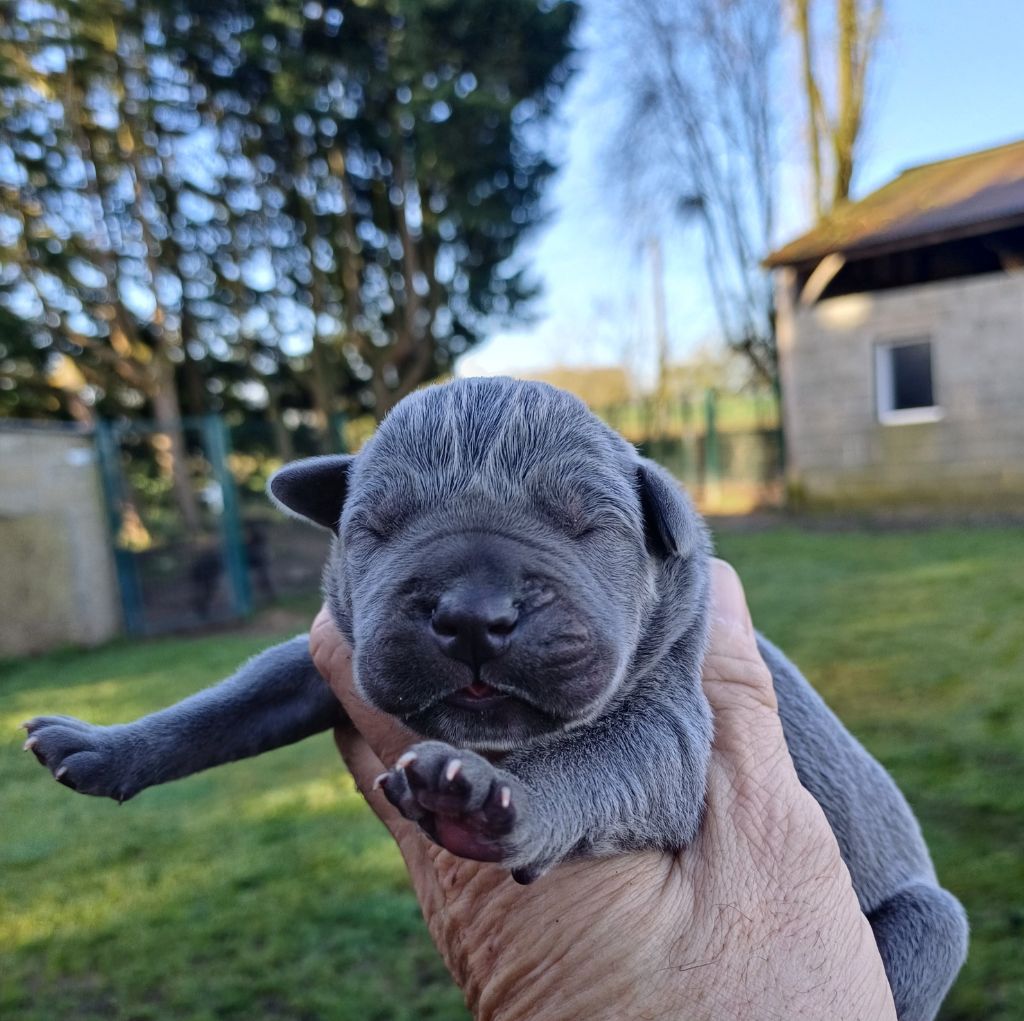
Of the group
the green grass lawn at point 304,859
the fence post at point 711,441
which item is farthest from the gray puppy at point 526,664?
the fence post at point 711,441

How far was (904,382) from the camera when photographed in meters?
18.1

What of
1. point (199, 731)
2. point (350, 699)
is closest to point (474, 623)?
point (350, 699)

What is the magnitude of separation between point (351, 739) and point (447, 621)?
4.23 ft

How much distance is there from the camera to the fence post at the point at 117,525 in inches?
505

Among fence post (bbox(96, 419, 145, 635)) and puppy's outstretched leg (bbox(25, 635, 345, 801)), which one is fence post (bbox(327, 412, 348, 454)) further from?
puppy's outstretched leg (bbox(25, 635, 345, 801))

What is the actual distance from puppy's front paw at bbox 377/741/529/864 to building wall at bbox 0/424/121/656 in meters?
12.4

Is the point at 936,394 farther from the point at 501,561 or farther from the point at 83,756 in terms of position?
the point at 83,756

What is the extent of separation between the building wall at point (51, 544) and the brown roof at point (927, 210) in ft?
45.2

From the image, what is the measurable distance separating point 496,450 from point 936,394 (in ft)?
58.1

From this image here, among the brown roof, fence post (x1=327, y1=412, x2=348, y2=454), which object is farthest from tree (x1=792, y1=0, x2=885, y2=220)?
fence post (x1=327, y1=412, x2=348, y2=454)

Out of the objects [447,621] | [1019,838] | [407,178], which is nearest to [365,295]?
[407,178]

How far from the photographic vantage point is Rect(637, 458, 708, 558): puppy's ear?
2.12m

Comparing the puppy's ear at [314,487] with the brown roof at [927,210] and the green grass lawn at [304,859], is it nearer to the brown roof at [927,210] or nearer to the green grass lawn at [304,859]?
the green grass lawn at [304,859]

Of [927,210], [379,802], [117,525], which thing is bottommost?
[117,525]
